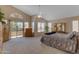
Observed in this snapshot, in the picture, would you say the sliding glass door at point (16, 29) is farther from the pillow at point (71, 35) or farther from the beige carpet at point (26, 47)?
the pillow at point (71, 35)

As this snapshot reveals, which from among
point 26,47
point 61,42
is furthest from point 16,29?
point 61,42

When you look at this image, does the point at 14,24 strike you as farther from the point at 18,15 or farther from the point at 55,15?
the point at 55,15

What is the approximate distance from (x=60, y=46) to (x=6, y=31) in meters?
1.34

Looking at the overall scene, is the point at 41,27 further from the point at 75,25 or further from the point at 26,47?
the point at 75,25

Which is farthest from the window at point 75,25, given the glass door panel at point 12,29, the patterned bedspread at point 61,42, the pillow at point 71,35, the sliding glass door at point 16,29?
the glass door panel at point 12,29

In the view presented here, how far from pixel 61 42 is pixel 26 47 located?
861 mm

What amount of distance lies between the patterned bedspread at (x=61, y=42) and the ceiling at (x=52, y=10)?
466mm

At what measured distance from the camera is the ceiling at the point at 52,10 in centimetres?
314

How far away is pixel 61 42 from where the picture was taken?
3.27 meters

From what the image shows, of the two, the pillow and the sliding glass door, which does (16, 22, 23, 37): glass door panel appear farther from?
the pillow

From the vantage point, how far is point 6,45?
3.14m

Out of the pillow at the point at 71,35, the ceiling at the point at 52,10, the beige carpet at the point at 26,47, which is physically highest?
the ceiling at the point at 52,10
